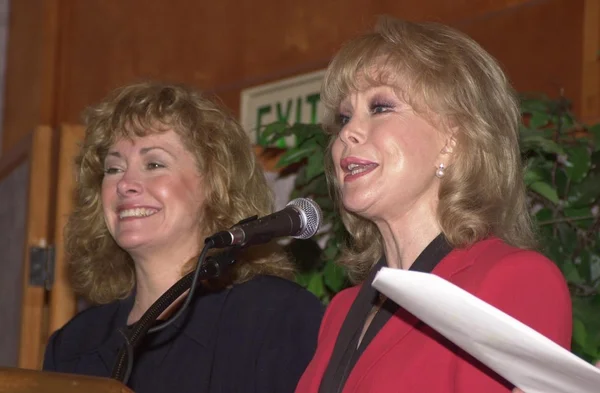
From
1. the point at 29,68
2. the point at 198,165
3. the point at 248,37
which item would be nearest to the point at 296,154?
the point at 198,165

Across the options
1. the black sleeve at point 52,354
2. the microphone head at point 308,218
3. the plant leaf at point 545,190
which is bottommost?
the black sleeve at point 52,354

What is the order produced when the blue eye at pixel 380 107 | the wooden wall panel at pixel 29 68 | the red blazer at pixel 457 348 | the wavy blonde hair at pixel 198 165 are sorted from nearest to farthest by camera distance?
the red blazer at pixel 457 348 < the blue eye at pixel 380 107 < the wavy blonde hair at pixel 198 165 < the wooden wall panel at pixel 29 68

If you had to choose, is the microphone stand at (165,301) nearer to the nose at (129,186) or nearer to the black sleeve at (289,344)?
the black sleeve at (289,344)

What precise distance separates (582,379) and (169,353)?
143 cm

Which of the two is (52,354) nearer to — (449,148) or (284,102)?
(449,148)

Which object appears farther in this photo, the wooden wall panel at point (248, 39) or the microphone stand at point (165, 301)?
the wooden wall panel at point (248, 39)

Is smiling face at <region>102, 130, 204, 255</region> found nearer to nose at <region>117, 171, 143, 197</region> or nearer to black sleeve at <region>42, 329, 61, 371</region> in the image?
nose at <region>117, 171, 143, 197</region>

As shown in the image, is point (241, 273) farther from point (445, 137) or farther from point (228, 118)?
point (445, 137)

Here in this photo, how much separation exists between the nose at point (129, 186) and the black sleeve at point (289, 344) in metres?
0.46

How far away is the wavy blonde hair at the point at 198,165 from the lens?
2.83m

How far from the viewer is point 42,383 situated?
1.37 m

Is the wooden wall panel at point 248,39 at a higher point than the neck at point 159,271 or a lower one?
higher

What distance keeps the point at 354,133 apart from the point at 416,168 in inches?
5.3

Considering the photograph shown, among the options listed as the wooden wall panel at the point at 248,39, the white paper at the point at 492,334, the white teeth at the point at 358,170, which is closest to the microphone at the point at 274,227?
the white teeth at the point at 358,170
